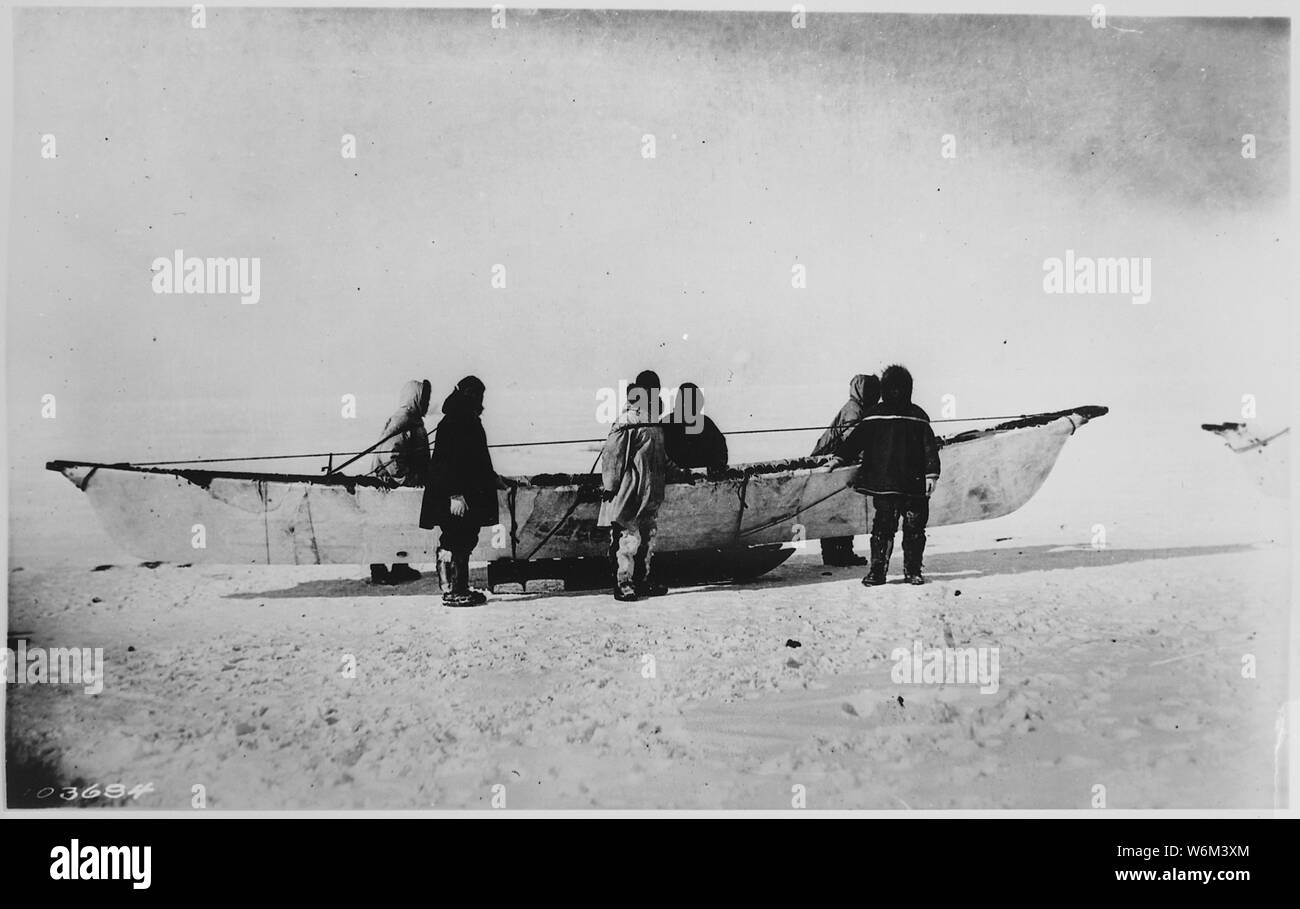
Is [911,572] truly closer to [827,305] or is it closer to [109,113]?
[827,305]

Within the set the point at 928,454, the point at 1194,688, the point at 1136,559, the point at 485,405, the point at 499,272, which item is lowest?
the point at 1194,688

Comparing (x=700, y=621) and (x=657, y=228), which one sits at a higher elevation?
(x=657, y=228)

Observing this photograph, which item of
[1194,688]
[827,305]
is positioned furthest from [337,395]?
[1194,688]

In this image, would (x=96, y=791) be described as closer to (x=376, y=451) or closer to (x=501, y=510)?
(x=376, y=451)

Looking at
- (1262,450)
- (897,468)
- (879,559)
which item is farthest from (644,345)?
(1262,450)

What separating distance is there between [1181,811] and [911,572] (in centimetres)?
152


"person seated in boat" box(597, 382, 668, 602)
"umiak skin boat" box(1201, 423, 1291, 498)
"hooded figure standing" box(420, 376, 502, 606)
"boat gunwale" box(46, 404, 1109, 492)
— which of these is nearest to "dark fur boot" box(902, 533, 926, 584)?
"boat gunwale" box(46, 404, 1109, 492)

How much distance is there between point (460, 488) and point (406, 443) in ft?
1.15

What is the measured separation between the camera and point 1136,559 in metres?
4.47

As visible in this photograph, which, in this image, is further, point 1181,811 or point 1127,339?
point 1127,339

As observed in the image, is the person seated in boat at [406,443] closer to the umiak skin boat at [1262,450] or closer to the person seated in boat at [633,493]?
the person seated in boat at [633,493]

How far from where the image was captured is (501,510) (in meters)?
4.37

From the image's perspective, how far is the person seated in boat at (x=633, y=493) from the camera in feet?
14.2

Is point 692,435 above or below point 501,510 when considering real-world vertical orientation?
above
